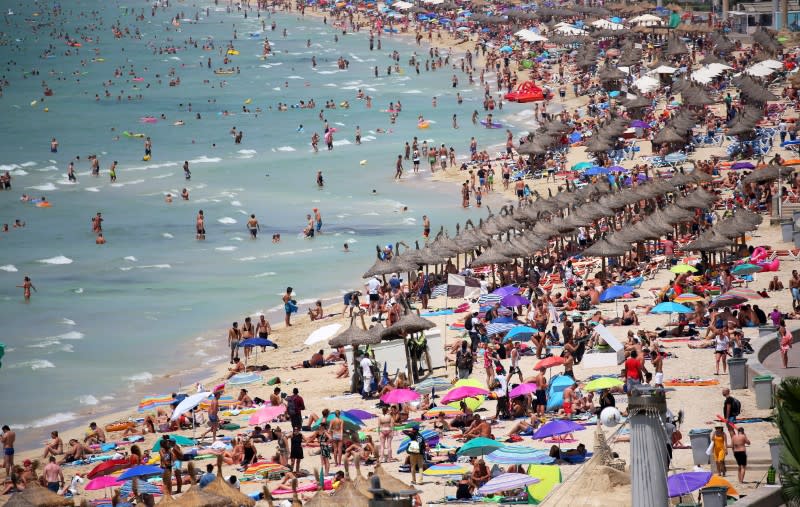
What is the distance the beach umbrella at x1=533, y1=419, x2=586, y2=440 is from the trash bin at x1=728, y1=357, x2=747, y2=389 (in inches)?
98.1

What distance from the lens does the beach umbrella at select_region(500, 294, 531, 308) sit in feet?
83.1

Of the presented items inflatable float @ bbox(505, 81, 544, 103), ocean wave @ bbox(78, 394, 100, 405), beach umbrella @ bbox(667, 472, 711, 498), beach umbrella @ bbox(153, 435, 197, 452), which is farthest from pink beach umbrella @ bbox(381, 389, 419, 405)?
inflatable float @ bbox(505, 81, 544, 103)

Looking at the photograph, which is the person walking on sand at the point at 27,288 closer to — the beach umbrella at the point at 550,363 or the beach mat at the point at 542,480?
the beach umbrella at the point at 550,363

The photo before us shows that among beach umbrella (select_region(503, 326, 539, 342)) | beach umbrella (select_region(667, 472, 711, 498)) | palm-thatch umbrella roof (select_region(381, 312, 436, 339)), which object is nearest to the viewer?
beach umbrella (select_region(667, 472, 711, 498))

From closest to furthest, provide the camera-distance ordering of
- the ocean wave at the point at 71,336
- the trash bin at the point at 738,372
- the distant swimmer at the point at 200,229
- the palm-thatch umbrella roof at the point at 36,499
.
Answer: the palm-thatch umbrella roof at the point at 36,499
the trash bin at the point at 738,372
the ocean wave at the point at 71,336
the distant swimmer at the point at 200,229

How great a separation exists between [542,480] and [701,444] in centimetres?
194

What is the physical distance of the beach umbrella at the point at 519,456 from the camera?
51.2 feet

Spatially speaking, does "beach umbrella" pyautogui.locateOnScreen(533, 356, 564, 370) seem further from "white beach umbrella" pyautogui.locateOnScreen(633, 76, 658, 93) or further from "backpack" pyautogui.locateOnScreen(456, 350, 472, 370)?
"white beach umbrella" pyautogui.locateOnScreen(633, 76, 658, 93)

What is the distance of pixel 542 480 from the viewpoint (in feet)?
48.9

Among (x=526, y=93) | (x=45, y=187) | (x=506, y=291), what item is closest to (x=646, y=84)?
(x=526, y=93)

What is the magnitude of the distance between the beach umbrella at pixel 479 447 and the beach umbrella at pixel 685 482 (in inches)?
126

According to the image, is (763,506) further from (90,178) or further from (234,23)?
(234,23)

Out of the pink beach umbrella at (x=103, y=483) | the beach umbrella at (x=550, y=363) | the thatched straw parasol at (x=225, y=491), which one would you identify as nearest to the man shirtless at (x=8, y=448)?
the pink beach umbrella at (x=103, y=483)

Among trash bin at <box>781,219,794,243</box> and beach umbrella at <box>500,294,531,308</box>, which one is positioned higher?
trash bin at <box>781,219,794,243</box>
